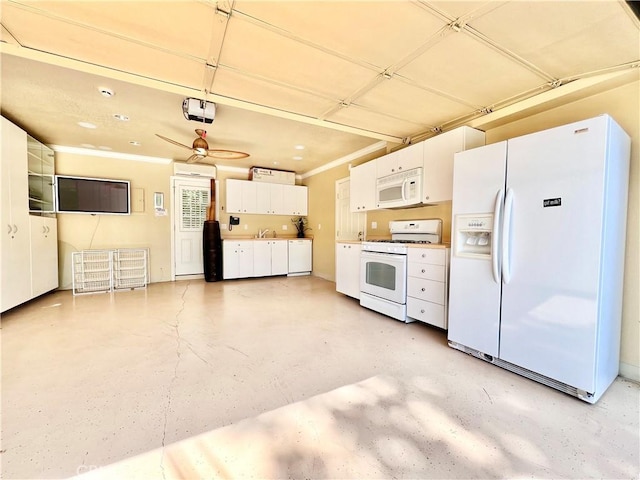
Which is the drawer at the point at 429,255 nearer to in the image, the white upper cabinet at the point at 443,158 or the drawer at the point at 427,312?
the drawer at the point at 427,312

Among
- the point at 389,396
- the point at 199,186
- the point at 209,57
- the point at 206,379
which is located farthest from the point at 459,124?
the point at 199,186

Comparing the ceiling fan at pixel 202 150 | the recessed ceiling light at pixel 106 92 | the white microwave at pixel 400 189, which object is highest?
the recessed ceiling light at pixel 106 92

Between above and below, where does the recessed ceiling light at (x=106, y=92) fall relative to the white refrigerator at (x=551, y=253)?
above

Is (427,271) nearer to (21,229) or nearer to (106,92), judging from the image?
(106,92)

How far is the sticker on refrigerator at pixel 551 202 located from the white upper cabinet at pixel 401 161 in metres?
1.54

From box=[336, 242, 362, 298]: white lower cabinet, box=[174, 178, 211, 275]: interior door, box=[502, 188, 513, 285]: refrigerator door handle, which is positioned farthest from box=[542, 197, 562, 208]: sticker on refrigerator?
box=[174, 178, 211, 275]: interior door

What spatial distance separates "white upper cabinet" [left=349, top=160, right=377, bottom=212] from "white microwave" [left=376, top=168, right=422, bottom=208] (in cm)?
14

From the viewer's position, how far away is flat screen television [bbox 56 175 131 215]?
4566 millimetres

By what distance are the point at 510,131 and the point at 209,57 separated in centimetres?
298

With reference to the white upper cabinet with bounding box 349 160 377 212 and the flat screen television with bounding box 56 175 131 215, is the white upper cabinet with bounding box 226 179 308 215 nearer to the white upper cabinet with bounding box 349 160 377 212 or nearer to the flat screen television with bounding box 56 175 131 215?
the flat screen television with bounding box 56 175 131 215

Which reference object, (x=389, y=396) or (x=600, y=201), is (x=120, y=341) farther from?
(x=600, y=201)

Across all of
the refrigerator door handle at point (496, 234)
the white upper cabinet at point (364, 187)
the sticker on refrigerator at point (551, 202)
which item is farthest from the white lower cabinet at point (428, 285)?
the white upper cabinet at point (364, 187)

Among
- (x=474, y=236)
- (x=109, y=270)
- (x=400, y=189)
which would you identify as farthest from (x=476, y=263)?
(x=109, y=270)

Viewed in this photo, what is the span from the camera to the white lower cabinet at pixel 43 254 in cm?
371
